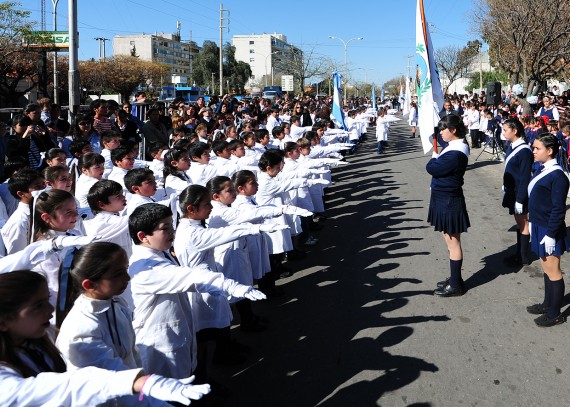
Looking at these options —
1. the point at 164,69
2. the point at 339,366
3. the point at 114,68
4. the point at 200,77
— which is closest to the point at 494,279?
the point at 339,366

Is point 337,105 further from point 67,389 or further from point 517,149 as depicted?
point 67,389

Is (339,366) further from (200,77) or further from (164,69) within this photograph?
(200,77)

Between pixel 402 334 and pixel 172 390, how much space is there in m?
3.26

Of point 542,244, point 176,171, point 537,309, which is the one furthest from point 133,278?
point 537,309

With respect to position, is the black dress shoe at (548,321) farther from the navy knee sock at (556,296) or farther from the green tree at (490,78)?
the green tree at (490,78)

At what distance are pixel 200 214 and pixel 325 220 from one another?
5.64 m

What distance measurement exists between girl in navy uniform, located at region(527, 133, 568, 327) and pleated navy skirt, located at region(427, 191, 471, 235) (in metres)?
0.70

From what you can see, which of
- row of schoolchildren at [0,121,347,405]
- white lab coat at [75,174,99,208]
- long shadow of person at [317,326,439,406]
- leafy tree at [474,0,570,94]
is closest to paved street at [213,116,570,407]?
long shadow of person at [317,326,439,406]

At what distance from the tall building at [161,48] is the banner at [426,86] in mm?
93734

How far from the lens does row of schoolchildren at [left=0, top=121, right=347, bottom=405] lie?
2068mm

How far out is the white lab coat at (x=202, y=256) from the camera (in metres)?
3.53

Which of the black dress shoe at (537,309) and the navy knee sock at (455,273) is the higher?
Answer: the navy knee sock at (455,273)

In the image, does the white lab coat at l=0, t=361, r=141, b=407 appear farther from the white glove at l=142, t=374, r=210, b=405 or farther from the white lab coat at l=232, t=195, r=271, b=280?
the white lab coat at l=232, t=195, r=271, b=280

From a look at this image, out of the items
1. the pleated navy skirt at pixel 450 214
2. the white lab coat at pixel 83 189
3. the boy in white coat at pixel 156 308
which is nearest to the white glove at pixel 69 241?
the boy in white coat at pixel 156 308
